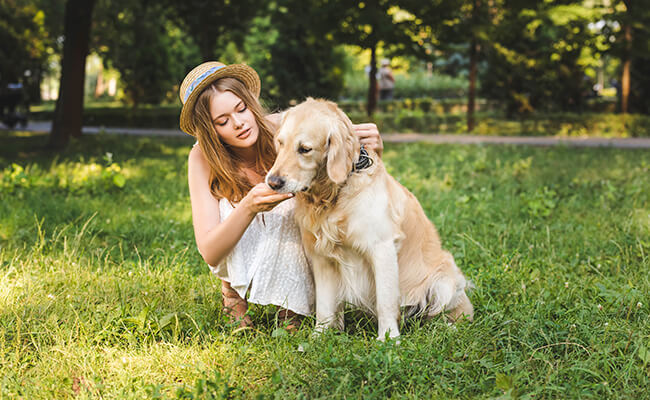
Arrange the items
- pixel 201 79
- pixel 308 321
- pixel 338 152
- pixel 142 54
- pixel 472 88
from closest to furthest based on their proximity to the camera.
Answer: pixel 338 152
pixel 201 79
pixel 308 321
pixel 472 88
pixel 142 54

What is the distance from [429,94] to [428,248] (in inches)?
1059

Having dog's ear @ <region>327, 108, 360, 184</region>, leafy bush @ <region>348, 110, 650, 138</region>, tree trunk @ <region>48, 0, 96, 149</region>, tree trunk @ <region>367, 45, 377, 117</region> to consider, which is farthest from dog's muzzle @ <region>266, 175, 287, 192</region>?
tree trunk @ <region>367, 45, 377, 117</region>

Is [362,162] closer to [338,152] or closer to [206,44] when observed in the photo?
[338,152]

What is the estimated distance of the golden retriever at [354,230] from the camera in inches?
95.3

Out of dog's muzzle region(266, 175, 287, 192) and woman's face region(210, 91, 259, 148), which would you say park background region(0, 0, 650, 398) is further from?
dog's muzzle region(266, 175, 287, 192)

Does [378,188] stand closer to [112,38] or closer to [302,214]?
[302,214]

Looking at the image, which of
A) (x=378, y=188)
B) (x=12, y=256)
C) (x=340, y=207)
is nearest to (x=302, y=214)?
(x=340, y=207)

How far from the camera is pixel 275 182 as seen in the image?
2311 millimetres

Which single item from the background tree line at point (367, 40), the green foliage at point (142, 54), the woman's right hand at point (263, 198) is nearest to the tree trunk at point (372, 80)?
the background tree line at point (367, 40)

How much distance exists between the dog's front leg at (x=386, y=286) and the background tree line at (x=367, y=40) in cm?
803

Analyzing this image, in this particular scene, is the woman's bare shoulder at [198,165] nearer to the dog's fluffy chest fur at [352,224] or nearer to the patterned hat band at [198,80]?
the patterned hat band at [198,80]

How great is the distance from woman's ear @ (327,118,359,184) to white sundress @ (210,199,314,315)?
64 centimetres

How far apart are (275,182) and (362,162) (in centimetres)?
54

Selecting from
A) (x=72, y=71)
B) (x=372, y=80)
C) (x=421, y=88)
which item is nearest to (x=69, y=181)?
(x=72, y=71)
